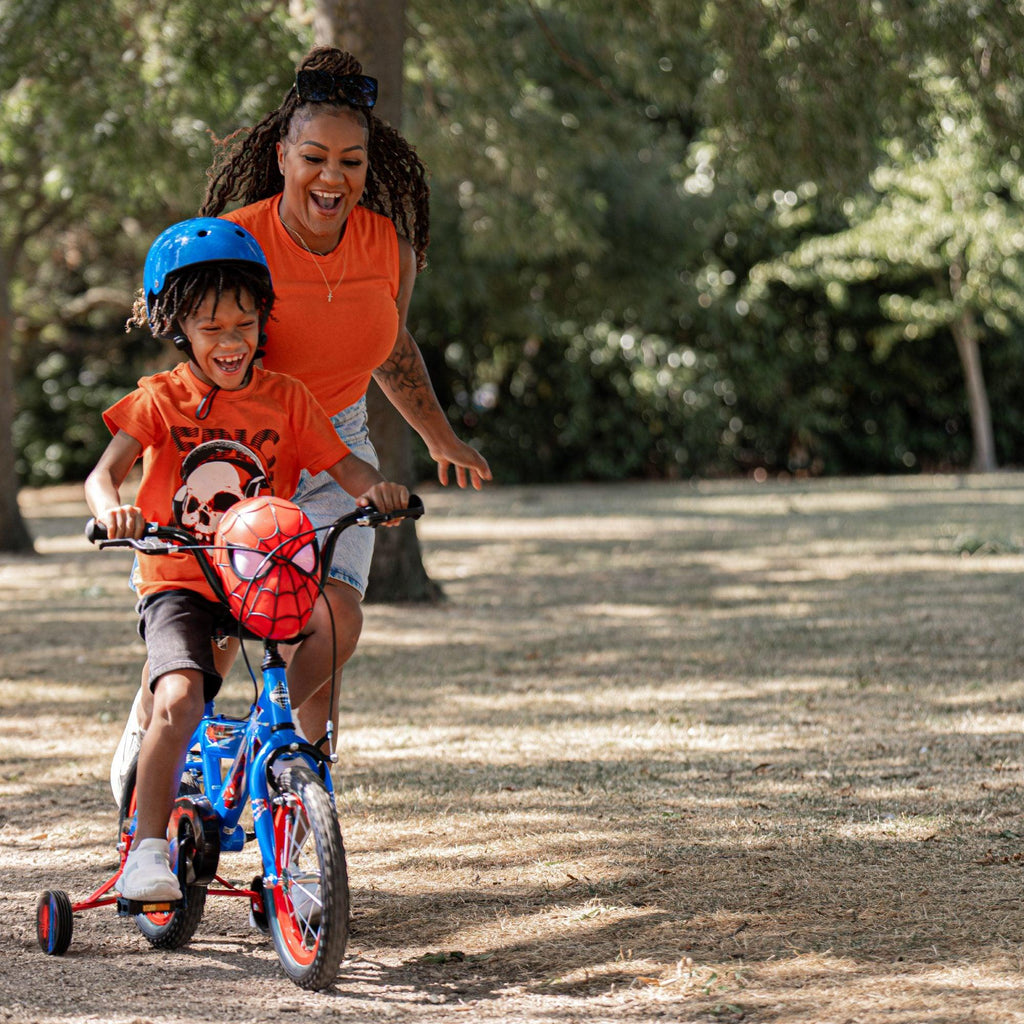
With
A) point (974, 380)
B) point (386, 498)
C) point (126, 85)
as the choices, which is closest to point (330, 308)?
point (386, 498)

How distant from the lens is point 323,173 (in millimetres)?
3666

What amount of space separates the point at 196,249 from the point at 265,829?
1291 millimetres

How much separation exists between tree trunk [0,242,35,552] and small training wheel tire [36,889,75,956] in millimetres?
10262

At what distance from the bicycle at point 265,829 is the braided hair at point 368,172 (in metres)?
1.14

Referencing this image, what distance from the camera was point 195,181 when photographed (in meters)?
10.8

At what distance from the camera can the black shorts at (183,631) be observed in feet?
10.6

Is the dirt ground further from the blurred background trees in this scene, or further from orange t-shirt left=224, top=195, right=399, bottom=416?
the blurred background trees

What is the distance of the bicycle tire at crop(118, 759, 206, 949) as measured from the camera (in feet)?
11.5

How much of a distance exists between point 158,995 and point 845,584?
25.5 ft

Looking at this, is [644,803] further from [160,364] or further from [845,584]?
[160,364]

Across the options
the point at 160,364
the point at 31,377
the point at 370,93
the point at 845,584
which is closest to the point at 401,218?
the point at 370,93

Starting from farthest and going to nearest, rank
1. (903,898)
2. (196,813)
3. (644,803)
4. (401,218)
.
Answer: (644,803) < (401,218) < (903,898) < (196,813)

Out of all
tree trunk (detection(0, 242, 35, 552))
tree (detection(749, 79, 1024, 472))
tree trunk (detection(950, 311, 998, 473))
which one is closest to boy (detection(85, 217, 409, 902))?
tree trunk (detection(0, 242, 35, 552))

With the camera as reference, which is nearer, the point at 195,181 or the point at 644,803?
the point at 644,803
